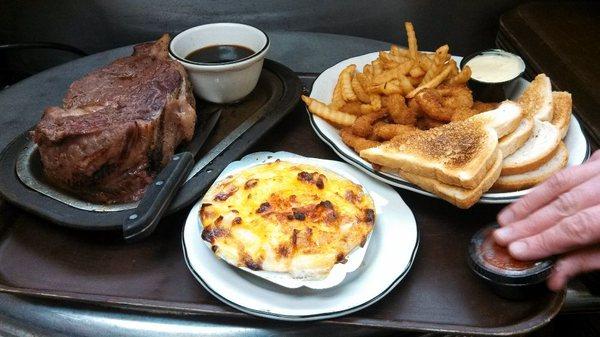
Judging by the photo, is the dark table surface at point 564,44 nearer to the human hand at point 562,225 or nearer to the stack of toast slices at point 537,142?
the stack of toast slices at point 537,142

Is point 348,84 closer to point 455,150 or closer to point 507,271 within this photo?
point 455,150

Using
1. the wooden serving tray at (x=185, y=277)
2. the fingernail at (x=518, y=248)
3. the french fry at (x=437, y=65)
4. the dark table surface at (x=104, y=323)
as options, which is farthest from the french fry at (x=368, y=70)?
the dark table surface at (x=104, y=323)

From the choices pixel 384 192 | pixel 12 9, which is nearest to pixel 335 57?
pixel 384 192

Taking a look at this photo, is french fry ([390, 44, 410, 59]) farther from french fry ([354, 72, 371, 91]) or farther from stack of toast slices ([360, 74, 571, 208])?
stack of toast slices ([360, 74, 571, 208])

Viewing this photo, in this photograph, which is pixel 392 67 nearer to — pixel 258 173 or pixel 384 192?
pixel 384 192

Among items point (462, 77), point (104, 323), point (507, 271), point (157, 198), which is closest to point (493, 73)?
point (462, 77)

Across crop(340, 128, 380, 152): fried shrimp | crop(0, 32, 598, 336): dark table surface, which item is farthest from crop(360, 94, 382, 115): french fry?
crop(0, 32, 598, 336): dark table surface
